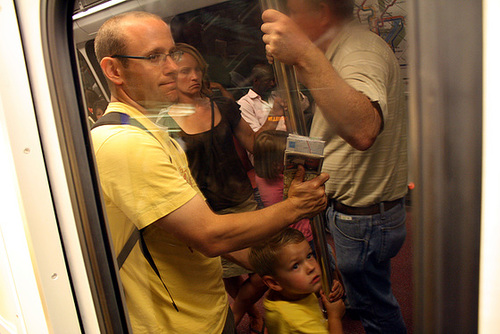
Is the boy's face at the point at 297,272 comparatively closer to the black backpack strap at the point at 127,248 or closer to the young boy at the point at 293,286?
the young boy at the point at 293,286

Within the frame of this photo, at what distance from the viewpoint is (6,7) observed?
3.67ft

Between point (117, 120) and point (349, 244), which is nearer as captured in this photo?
point (349, 244)

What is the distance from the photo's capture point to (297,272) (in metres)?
1.15

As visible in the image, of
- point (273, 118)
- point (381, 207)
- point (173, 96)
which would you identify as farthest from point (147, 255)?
point (381, 207)

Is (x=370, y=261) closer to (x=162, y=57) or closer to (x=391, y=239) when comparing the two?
(x=391, y=239)

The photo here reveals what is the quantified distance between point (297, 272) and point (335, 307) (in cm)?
15

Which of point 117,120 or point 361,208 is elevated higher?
point 117,120

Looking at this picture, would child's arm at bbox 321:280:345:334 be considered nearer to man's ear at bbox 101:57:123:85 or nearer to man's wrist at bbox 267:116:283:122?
man's wrist at bbox 267:116:283:122

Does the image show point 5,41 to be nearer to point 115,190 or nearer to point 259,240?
point 115,190

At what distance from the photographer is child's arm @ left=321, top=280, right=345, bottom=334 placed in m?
1.06

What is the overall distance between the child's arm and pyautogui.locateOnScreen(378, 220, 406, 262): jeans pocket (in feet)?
0.67

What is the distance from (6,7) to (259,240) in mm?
1075

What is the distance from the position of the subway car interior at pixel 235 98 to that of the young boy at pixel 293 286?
0.27 feet

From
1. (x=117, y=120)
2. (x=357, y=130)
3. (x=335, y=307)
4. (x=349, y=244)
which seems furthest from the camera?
(x=117, y=120)
